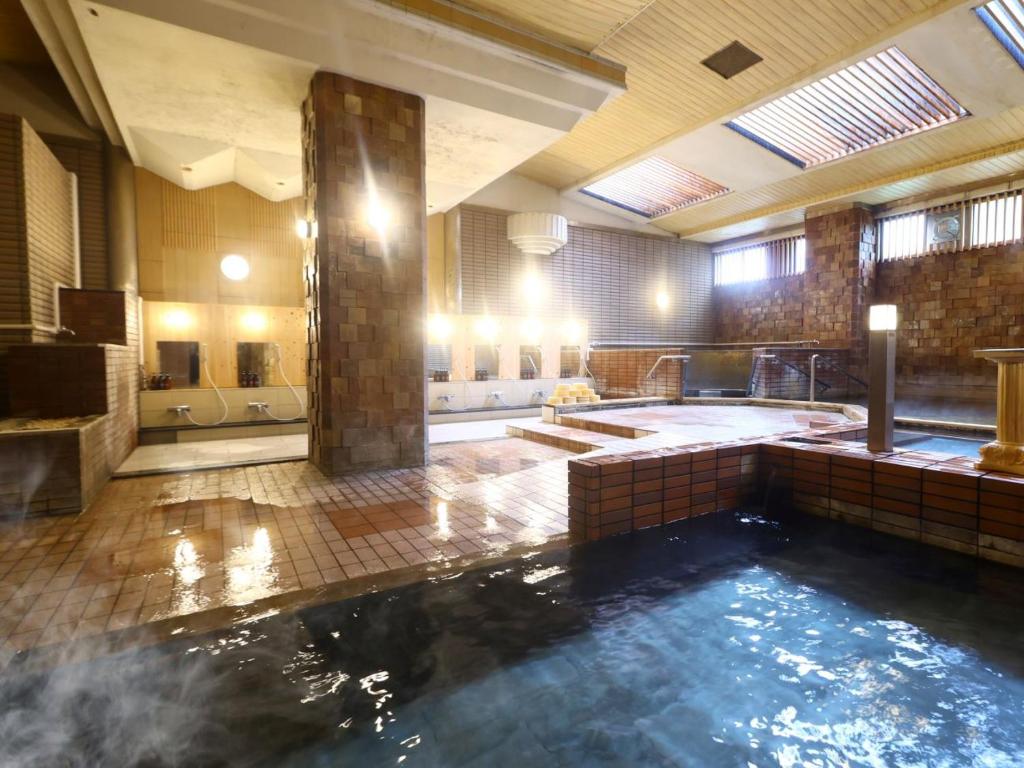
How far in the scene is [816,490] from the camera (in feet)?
11.8

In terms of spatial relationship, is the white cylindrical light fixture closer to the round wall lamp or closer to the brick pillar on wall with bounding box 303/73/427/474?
the round wall lamp

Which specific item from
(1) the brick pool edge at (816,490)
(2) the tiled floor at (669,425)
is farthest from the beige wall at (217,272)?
(1) the brick pool edge at (816,490)

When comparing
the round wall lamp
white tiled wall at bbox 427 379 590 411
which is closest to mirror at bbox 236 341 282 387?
the round wall lamp

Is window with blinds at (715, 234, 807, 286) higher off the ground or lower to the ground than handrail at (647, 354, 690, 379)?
higher

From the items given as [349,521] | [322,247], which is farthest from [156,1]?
[349,521]

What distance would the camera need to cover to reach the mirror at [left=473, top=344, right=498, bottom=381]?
34.8 feet

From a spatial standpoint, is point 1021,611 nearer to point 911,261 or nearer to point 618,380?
point 618,380

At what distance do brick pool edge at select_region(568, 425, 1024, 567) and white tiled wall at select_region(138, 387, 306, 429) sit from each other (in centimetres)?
609

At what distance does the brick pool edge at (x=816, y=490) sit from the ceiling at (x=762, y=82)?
479 centimetres

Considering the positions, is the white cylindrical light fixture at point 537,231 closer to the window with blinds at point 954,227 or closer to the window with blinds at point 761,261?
the window with blinds at point 761,261

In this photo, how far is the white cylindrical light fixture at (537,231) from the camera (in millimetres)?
11297

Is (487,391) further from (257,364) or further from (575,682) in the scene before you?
(575,682)

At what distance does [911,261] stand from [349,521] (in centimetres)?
1301

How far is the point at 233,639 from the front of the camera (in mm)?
2107
